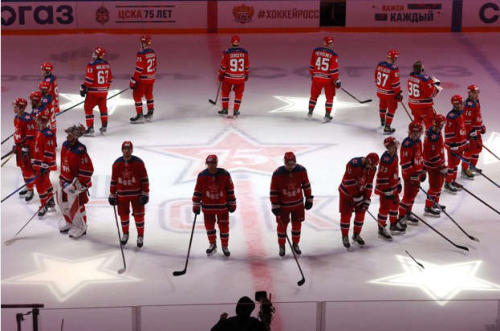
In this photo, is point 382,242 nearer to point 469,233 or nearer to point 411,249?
point 411,249

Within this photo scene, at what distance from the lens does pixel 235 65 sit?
15.1 metres

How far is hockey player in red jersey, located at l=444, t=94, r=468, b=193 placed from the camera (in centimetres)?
1209

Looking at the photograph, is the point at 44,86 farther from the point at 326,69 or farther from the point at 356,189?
the point at 356,189

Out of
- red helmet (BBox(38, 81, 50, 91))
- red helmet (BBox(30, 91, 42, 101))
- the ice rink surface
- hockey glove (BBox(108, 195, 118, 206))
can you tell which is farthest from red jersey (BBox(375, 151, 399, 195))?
red helmet (BBox(38, 81, 50, 91))

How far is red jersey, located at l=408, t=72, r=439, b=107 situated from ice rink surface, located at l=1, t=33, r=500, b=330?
0.96m

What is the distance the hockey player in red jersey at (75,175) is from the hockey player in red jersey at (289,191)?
2.14 metres

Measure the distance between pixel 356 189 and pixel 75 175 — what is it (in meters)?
3.13

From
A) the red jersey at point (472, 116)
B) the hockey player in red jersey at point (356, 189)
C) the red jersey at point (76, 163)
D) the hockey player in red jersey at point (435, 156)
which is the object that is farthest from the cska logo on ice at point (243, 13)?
the hockey player in red jersey at point (356, 189)

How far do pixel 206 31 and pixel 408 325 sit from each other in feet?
47.5

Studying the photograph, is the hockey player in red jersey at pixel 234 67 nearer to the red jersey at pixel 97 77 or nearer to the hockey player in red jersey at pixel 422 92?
the red jersey at pixel 97 77

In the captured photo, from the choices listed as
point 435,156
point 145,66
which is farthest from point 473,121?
point 145,66

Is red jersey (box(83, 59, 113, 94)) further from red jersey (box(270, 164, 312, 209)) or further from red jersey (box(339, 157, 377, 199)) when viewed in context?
red jersey (box(339, 157, 377, 199))

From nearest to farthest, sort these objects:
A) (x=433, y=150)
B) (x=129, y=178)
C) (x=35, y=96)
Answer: (x=129, y=178) → (x=433, y=150) → (x=35, y=96)

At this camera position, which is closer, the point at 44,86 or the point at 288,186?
the point at 288,186
